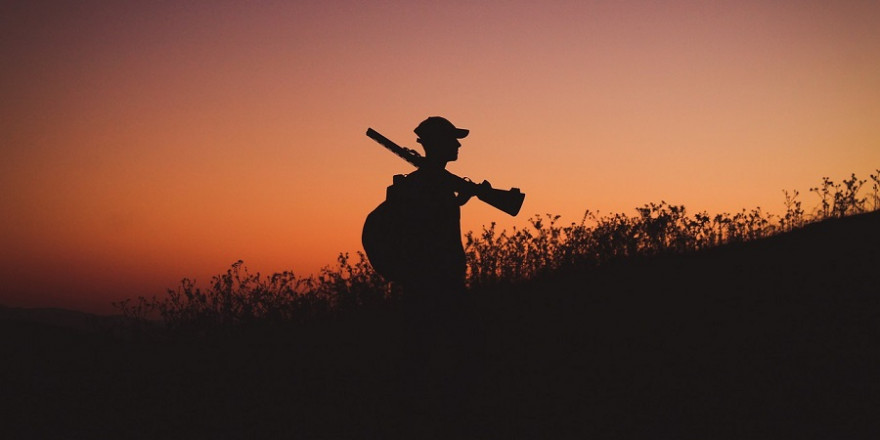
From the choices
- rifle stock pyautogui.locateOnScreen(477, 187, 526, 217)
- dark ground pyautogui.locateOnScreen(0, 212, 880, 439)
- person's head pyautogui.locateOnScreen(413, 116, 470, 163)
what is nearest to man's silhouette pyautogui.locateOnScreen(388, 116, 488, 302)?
person's head pyautogui.locateOnScreen(413, 116, 470, 163)

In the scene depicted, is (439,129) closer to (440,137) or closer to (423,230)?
(440,137)

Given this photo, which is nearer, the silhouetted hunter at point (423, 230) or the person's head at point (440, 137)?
the silhouetted hunter at point (423, 230)

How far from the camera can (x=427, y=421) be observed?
5090 millimetres

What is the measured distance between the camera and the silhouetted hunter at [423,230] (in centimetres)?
461

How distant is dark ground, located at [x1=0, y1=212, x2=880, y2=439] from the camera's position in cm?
516

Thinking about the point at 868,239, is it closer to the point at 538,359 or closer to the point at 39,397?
the point at 538,359

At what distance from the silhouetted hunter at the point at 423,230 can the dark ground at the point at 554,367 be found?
1.31 feet

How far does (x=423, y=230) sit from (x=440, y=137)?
0.69 m

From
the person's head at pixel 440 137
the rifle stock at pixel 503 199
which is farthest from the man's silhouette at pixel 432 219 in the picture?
the rifle stock at pixel 503 199

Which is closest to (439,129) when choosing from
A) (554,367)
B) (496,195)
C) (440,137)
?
(440,137)

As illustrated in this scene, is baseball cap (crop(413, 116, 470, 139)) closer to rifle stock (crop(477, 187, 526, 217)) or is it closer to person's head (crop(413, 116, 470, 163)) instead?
person's head (crop(413, 116, 470, 163))

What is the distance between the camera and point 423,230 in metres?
4.62

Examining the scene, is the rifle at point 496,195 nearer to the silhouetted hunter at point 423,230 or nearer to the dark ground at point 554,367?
the silhouetted hunter at point 423,230

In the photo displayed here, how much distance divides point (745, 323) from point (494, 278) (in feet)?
13.7
